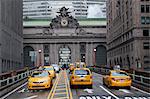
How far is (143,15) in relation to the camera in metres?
73.4

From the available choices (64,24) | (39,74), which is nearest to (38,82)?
(39,74)

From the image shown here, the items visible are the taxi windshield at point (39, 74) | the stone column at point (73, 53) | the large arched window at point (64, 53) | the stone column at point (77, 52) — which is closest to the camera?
the taxi windshield at point (39, 74)

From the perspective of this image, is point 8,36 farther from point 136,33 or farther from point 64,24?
point 64,24

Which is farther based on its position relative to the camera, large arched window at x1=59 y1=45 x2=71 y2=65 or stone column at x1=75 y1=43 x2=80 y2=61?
large arched window at x1=59 y1=45 x2=71 y2=65

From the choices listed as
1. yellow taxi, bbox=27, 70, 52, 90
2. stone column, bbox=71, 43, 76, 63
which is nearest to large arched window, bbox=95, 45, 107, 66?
stone column, bbox=71, 43, 76, 63

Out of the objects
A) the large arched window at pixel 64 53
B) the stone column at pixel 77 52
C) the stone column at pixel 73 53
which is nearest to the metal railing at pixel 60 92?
the stone column at pixel 73 53

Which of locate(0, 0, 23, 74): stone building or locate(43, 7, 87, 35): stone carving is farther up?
locate(43, 7, 87, 35): stone carving

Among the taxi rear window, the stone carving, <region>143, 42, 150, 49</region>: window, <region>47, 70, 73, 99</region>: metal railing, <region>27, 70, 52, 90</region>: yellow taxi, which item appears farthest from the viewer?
the stone carving

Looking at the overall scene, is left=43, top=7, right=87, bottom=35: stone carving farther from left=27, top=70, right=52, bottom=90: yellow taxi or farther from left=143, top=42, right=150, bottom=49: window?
left=27, top=70, right=52, bottom=90: yellow taxi

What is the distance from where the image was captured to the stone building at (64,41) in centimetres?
13375

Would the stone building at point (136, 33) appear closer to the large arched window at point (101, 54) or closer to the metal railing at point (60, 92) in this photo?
the metal railing at point (60, 92)

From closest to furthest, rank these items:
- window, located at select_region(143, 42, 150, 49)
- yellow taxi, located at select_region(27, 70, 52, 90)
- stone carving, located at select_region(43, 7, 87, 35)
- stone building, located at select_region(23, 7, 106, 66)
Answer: yellow taxi, located at select_region(27, 70, 52, 90)
window, located at select_region(143, 42, 150, 49)
stone carving, located at select_region(43, 7, 87, 35)
stone building, located at select_region(23, 7, 106, 66)

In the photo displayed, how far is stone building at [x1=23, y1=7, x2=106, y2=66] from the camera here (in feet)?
439

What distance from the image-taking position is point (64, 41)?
5290 inches
